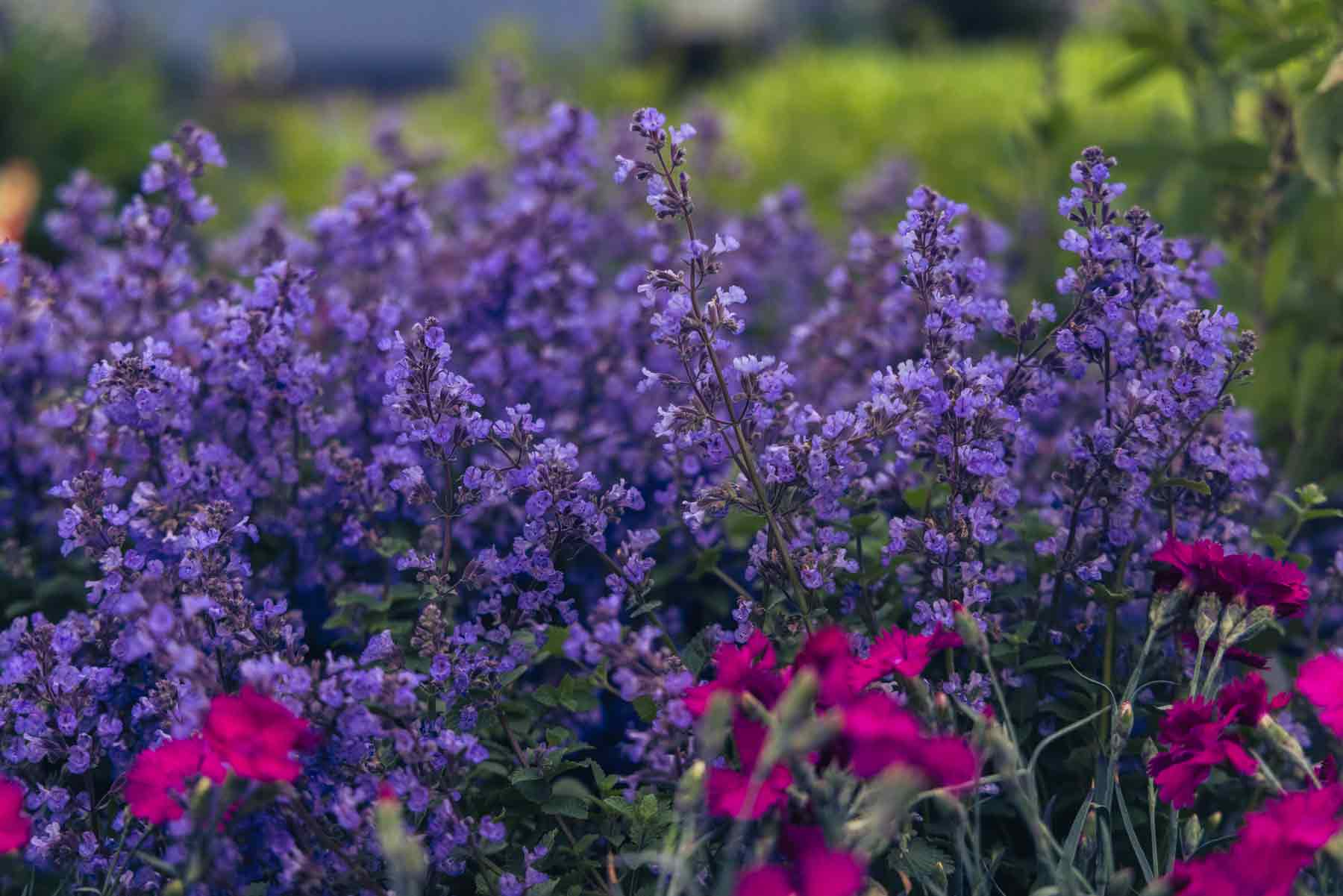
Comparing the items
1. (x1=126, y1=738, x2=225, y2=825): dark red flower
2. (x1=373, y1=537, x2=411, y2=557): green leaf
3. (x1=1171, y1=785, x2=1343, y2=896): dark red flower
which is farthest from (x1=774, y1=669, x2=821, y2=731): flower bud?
(x1=373, y1=537, x2=411, y2=557): green leaf

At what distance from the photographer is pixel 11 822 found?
1.57 metres

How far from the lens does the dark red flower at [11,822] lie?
1.55 m

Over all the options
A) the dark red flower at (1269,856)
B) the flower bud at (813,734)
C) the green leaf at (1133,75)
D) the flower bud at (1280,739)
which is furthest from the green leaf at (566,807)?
the green leaf at (1133,75)

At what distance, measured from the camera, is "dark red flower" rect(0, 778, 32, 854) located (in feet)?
5.07

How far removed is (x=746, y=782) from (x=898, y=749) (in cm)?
21

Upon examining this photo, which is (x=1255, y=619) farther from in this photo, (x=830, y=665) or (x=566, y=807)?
(x=566, y=807)

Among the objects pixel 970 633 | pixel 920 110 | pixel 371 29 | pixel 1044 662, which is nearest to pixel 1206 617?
pixel 1044 662

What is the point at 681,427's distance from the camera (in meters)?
1.89

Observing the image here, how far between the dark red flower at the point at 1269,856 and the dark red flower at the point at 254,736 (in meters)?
0.98

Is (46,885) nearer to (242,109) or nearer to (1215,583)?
(1215,583)

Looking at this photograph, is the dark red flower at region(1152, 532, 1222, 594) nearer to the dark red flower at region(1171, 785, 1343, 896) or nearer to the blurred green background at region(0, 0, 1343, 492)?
the dark red flower at region(1171, 785, 1343, 896)

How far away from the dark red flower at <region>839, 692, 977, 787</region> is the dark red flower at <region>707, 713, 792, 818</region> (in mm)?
118

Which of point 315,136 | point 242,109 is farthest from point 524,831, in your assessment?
point 242,109

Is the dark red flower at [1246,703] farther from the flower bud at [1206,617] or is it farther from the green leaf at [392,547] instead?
the green leaf at [392,547]
